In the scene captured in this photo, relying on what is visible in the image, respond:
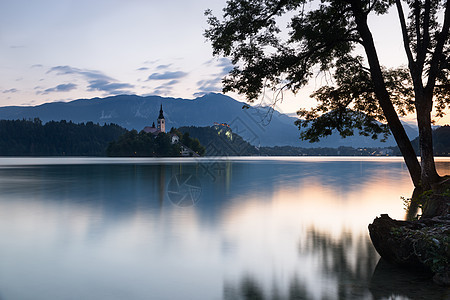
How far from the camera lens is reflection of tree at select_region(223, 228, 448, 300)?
25.3 feet

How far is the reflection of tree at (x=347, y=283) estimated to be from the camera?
771 centimetres

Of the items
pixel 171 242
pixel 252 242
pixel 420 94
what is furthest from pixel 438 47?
pixel 171 242

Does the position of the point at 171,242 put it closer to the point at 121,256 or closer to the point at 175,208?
the point at 121,256

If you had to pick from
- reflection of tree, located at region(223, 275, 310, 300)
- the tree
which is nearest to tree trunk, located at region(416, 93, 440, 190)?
the tree

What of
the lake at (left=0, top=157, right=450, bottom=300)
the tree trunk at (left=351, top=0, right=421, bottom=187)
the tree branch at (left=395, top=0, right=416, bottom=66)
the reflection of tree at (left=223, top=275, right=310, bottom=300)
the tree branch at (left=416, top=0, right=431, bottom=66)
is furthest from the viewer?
the tree trunk at (left=351, top=0, right=421, bottom=187)

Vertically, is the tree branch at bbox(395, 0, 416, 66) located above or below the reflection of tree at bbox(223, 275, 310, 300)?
above

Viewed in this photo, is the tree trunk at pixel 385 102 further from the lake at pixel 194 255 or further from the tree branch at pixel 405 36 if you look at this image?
the lake at pixel 194 255

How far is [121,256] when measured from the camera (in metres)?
11.2

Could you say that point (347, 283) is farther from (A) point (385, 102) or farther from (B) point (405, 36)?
(B) point (405, 36)

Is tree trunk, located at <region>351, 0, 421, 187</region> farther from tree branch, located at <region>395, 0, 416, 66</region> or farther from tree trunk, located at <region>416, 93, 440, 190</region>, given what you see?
tree branch, located at <region>395, 0, 416, 66</region>

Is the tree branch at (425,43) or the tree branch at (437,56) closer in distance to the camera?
the tree branch at (437,56)

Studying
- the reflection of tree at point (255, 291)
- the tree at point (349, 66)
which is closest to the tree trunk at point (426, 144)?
the tree at point (349, 66)

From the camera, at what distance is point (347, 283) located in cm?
855

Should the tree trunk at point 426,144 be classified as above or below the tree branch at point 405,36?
below
